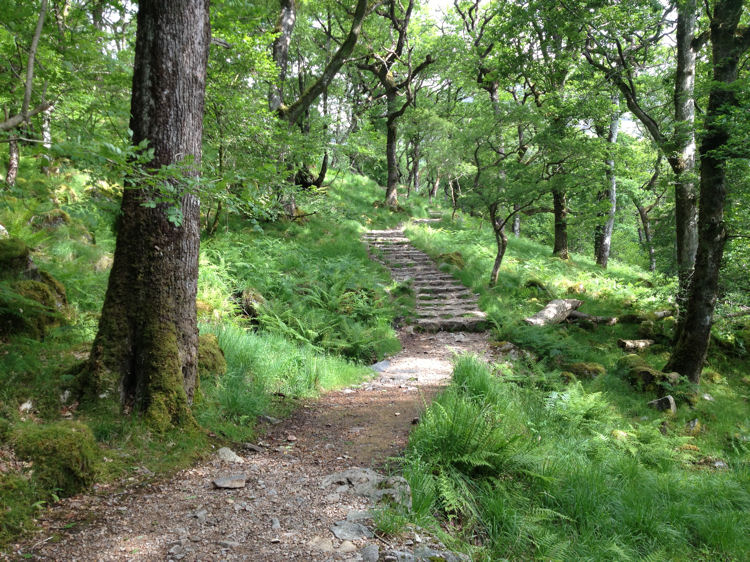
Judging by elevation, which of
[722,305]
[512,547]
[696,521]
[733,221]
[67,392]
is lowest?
[696,521]

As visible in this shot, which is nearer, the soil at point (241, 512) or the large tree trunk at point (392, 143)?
the soil at point (241, 512)

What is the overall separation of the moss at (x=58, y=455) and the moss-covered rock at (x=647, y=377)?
8587 millimetres

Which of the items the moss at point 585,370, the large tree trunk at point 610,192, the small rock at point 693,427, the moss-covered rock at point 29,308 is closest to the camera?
the moss-covered rock at point 29,308

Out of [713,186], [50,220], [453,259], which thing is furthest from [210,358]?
[453,259]

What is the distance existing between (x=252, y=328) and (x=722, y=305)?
31.4 feet

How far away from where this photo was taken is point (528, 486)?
3.40 metres

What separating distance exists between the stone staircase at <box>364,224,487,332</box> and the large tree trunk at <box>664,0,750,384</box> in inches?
158

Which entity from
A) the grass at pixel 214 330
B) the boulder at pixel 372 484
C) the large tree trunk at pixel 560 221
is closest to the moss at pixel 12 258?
the grass at pixel 214 330

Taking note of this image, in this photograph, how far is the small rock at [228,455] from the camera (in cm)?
353

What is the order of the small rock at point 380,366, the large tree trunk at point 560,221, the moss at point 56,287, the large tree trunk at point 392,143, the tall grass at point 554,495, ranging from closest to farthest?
the tall grass at point 554,495 < the moss at point 56,287 < the small rock at point 380,366 < the large tree trunk at point 560,221 < the large tree trunk at point 392,143

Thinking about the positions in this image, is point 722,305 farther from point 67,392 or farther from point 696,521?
point 67,392

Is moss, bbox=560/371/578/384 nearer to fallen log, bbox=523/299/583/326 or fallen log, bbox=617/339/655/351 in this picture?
fallen log, bbox=523/299/583/326

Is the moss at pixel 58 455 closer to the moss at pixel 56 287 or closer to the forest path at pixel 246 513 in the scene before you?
the forest path at pixel 246 513

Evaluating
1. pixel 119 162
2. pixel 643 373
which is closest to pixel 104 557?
pixel 119 162
